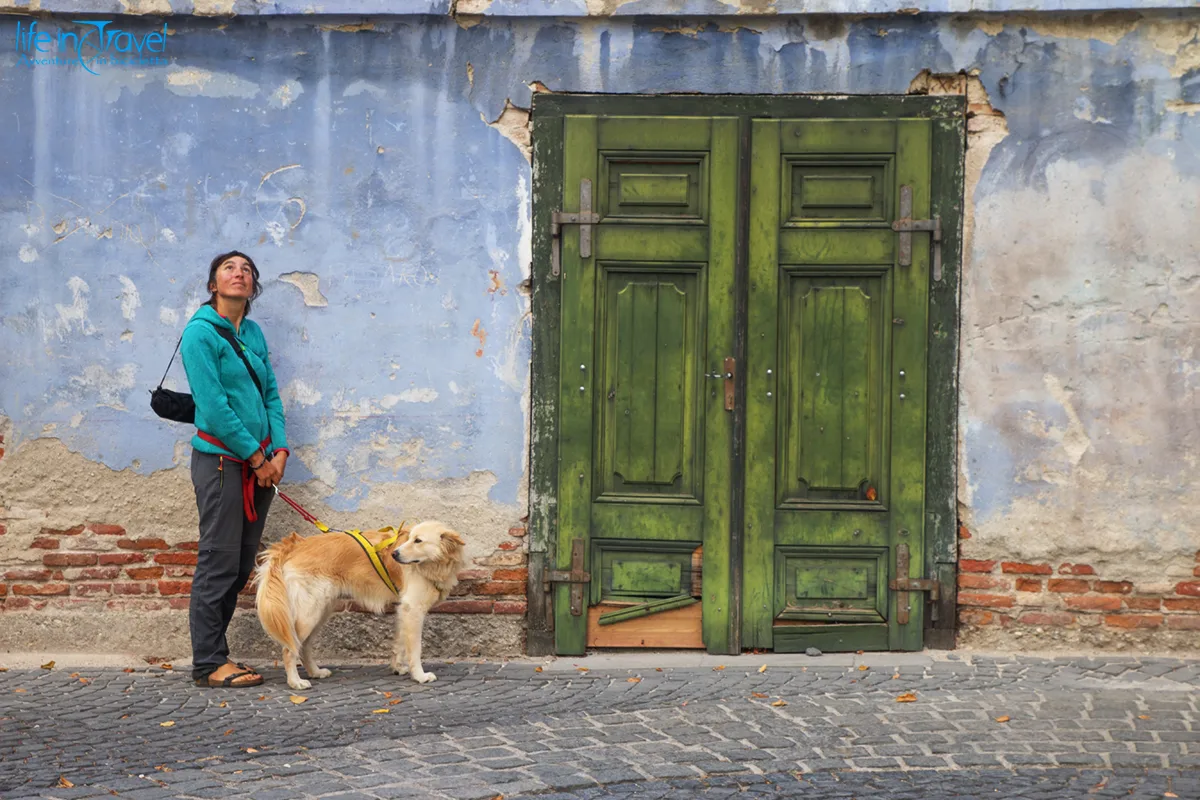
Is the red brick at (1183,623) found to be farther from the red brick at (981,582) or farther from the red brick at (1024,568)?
the red brick at (981,582)

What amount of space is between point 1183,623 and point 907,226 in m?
2.35

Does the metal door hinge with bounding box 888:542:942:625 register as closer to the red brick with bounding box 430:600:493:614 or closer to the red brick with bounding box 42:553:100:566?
the red brick with bounding box 430:600:493:614

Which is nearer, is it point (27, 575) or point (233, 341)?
point (233, 341)

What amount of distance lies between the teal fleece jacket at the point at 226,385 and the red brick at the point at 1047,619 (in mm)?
3681

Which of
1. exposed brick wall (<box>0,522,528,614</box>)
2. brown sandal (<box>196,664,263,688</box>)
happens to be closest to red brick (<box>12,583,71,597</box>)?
exposed brick wall (<box>0,522,528,614</box>)

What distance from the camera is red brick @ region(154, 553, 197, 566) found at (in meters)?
7.03

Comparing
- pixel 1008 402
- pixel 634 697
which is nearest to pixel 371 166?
pixel 634 697

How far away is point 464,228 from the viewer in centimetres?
694

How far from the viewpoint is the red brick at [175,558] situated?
7.03 m

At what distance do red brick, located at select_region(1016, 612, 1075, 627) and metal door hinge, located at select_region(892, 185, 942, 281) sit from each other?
71.6 inches

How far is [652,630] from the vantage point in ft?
22.9

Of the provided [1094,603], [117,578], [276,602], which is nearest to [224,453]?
[276,602]

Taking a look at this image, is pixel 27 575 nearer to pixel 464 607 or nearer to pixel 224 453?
pixel 224 453

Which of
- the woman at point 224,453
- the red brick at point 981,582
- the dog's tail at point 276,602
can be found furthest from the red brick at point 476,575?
the red brick at point 981,582
